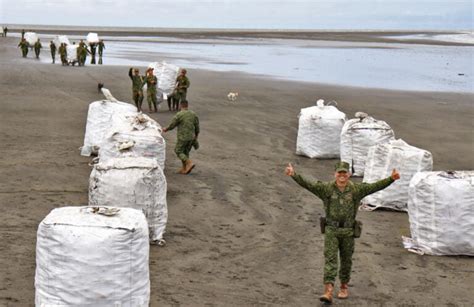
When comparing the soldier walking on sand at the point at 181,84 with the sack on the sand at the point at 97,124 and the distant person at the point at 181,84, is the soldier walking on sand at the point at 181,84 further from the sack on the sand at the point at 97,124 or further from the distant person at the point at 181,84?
the sack on the sand at the point at 97,124

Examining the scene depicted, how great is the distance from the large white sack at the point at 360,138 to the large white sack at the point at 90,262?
7.46 meters

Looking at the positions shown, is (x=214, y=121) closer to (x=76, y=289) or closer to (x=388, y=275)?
(x=388, y=275)

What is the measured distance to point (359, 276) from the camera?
793 centimetres

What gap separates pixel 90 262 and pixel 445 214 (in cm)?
455

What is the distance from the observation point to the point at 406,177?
10688 millimetres

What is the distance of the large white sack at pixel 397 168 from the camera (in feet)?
34.9

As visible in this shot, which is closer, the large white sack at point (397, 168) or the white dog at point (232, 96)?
the large white sack at point (397, 168)

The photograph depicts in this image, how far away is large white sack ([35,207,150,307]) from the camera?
5863 millimetres

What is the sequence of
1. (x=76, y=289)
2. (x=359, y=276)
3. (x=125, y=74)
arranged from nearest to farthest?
(x=76, y=289) → (x=359, y=276) → (x=125, y=74)

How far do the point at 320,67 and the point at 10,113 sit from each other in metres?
23.7

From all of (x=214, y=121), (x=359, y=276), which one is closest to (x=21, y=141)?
(x=214, y=121)

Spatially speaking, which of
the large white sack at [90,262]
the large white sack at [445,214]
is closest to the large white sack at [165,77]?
the large white sack at [445,214]

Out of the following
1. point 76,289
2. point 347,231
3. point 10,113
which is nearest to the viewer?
point 76,289

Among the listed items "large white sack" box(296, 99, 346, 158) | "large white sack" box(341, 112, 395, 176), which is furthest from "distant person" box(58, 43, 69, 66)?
"large white sack" box(341, 112, 395, 176)
